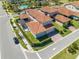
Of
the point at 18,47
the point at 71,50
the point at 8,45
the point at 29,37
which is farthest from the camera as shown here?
the point at 29,37

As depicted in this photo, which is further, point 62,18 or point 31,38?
point 62,18

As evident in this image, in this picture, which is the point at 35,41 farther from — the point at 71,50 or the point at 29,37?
the point at 71,50

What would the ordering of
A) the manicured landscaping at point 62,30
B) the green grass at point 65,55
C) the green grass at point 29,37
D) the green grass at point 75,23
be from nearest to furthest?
1. the green grass at point 65,55
2. the green grass at point 29,37
3. the manicured landscaping at point 62,30
4. the green grass at point 75,23

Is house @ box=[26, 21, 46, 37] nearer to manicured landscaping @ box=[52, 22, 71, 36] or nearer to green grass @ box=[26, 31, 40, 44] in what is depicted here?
green grass @ box=[26, 31, 40, 44]

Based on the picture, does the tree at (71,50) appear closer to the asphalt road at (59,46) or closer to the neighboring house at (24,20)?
the asphalt road at (59,46)

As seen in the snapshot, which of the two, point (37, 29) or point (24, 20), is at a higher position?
point (37, 29)

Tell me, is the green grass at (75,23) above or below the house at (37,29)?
below

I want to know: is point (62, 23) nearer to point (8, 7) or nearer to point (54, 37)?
point (54, 37)

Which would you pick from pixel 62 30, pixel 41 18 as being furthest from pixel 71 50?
pixel 41 18

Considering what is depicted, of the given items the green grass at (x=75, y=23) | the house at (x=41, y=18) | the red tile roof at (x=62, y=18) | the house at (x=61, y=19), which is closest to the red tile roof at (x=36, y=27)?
the house at (x=41, y=18)
